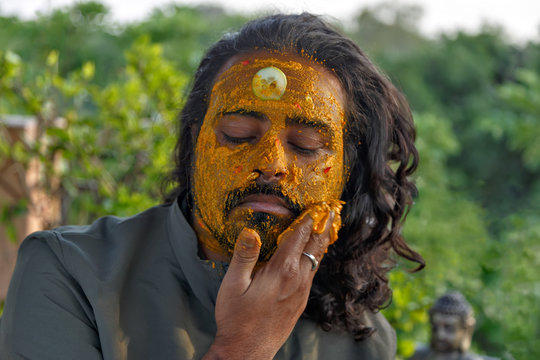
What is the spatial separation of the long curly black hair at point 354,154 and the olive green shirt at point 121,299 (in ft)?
0.45

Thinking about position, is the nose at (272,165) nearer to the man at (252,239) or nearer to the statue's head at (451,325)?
the man at (252,239)

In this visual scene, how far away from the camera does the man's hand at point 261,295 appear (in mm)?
1479

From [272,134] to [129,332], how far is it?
66cm

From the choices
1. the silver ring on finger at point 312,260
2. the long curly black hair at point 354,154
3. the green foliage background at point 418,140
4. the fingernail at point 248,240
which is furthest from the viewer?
the green foliage background at point 418,140

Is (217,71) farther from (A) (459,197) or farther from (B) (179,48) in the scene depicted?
(B) (179,48)

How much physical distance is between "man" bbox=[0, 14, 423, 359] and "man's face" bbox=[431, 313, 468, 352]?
84 cm

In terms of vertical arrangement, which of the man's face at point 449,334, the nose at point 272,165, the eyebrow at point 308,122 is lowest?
the man's face at point 449,334

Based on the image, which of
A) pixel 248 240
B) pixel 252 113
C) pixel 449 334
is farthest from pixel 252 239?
pixel 449 334

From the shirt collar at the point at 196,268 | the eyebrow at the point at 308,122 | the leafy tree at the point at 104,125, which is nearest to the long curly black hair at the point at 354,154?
→ the eyebrow at the point at 308,122

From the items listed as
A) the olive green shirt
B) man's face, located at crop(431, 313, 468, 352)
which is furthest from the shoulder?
man's face, located at crop(431, 313, 468, 352)

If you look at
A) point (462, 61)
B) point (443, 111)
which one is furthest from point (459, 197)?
point (462, 61)

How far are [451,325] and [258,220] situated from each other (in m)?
1.52

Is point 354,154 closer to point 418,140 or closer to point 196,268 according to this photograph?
point 196,268

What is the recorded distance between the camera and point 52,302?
154 cm
